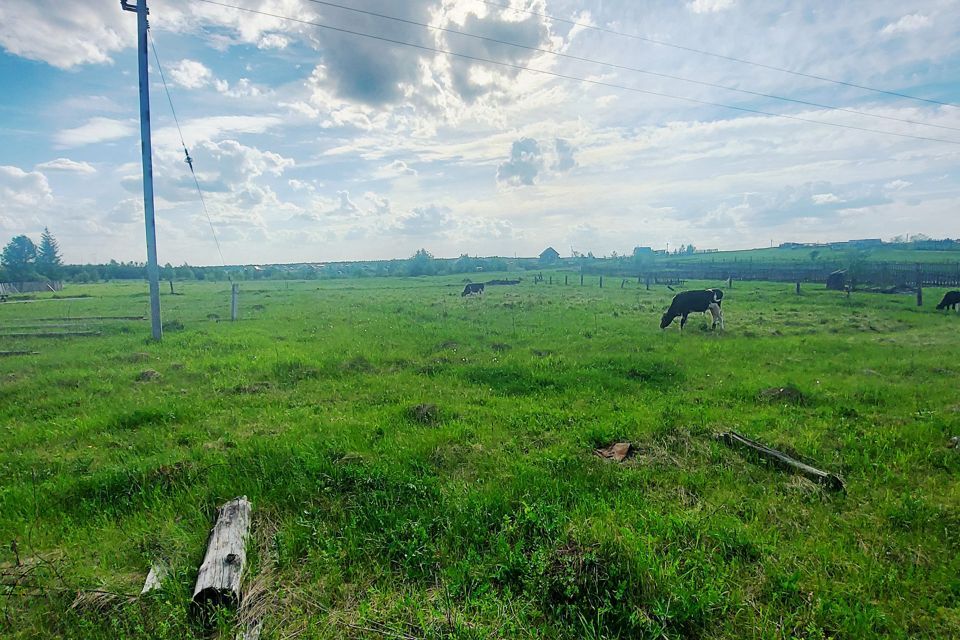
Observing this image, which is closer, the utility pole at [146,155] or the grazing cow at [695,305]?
the utility pole at [146,155]

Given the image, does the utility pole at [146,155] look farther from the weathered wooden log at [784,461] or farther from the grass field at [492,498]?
the weathered wooden log at [784,461]

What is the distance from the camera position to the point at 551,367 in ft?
35.0

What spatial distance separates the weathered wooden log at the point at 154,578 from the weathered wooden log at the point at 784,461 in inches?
258

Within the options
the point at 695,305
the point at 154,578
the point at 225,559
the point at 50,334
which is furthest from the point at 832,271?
the point at 50,334

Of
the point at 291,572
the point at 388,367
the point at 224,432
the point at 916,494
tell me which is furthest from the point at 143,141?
the point at 916,494

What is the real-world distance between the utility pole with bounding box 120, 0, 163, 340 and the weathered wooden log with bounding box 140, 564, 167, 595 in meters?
13.4

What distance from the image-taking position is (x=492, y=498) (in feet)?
16.3

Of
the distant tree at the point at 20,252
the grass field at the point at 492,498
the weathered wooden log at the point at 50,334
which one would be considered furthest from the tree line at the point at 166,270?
the grass field at the point at 492,498

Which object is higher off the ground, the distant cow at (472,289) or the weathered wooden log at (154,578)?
the distant cow at (472,289)

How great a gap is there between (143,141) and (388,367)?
11406 mm

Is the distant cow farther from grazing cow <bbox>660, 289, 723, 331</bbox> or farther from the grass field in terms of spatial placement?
the grass field

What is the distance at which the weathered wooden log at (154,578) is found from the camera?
12.3ft

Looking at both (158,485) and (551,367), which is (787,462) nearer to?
(551,367)

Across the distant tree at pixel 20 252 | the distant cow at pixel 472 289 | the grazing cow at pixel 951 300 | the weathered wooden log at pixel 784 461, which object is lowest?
the weathered wooden log at pixel 784 461
